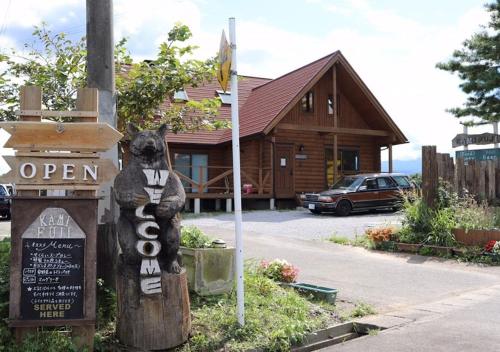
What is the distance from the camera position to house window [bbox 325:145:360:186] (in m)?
24.4

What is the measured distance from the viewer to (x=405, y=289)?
7.77 m

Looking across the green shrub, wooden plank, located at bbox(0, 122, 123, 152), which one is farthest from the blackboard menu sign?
the green shrub

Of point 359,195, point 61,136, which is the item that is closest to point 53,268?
point 61,136

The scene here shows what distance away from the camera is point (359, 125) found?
25297 mm

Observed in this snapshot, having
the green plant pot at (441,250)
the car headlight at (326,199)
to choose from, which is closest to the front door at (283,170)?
the car headlight at (326,199)

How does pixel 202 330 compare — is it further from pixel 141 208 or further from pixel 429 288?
pixel 429 288

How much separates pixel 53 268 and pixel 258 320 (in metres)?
2.03

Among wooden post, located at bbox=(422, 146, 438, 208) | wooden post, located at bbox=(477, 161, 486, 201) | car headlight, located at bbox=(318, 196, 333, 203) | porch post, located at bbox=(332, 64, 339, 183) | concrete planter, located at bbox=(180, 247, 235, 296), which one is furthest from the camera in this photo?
porch post, located at bbox=(332, 64, 339, 183)

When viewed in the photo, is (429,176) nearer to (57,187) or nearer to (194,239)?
(194,239)

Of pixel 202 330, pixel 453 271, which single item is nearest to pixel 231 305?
pixel 202 330

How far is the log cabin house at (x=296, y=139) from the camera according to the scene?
2183 cm

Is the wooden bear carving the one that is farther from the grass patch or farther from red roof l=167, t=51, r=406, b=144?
red roof l=167, t=51, r=406, b=144

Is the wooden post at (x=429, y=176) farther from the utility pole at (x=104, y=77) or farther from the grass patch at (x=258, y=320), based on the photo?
the utility pole at (x=104, y=77)

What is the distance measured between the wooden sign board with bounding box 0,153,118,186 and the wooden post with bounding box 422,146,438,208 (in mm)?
8685
